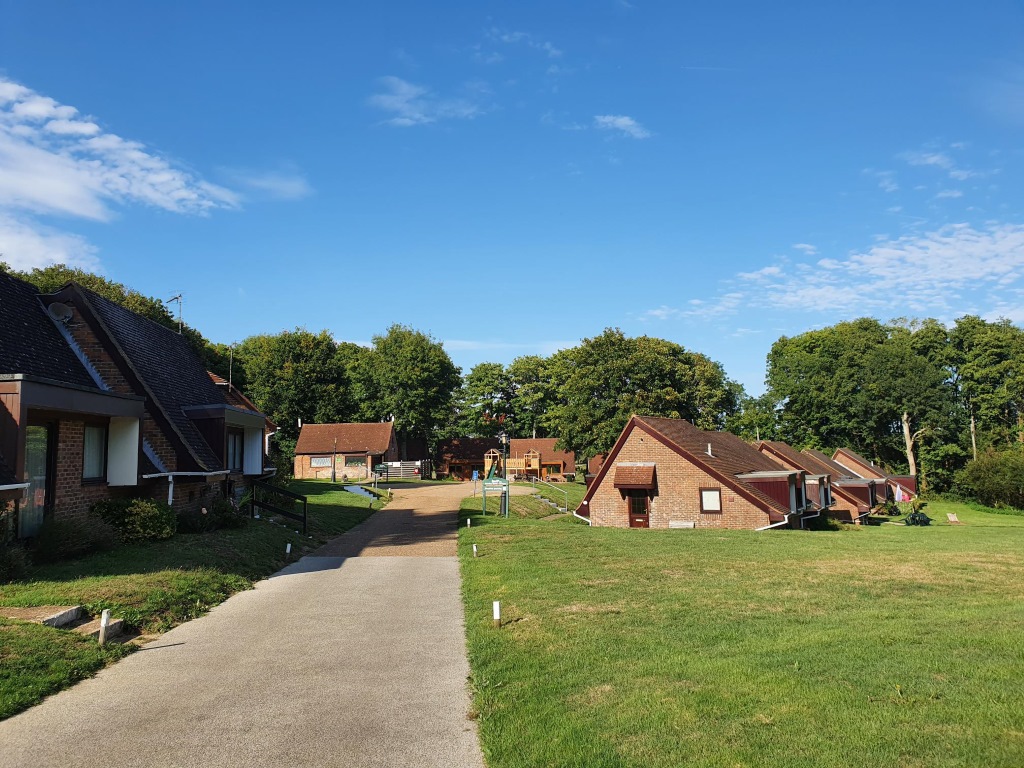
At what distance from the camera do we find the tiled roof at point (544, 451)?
82.2 meters

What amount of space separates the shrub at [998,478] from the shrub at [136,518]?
61722mm

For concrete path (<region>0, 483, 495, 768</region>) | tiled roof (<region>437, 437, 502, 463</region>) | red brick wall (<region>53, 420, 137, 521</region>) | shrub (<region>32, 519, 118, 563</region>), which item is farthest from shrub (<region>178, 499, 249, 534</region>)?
tiled roof (<region>437, 437, 502, 463</region>)

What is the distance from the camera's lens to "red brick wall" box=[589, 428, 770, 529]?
33406 mm

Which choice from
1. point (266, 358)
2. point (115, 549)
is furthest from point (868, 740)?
point (266, 358)

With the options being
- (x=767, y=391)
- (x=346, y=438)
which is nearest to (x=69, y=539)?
(x=346, y=438)

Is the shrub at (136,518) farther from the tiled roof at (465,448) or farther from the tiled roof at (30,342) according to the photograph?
the tiled roof at (465,448)

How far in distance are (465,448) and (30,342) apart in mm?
71006

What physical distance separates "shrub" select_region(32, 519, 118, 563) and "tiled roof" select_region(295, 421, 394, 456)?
5227 centimetres

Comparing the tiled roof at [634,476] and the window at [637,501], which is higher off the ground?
the tiled roof at [634,476]

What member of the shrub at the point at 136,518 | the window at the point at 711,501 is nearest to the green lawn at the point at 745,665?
the shrub at the point at 136,518

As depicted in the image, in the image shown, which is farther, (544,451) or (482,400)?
(482,400)

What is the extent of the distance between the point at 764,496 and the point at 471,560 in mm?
20644

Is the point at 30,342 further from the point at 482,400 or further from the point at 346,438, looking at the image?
the point at 482,400

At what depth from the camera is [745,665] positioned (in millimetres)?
7836
